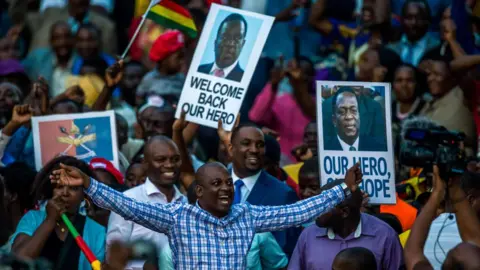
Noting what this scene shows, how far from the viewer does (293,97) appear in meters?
15.2

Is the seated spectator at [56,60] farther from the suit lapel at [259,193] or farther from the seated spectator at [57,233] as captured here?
the seated spectator at [57,233]

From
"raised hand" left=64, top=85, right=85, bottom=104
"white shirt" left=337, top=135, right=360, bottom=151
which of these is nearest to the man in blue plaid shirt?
"white shirt" left=337, top=135, right=360, bottom=151

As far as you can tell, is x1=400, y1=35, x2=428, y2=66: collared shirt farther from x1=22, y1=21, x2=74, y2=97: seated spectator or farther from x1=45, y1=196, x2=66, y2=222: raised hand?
x1=45, y1=196, x2=66, y2=222: raised hand

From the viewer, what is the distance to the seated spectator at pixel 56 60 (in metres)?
16.0

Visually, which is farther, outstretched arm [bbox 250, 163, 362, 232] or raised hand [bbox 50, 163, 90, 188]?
outstretched arm [bbox 250, 163, 362, 232]

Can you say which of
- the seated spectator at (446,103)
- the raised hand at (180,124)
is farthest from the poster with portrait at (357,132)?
the seated spectator at (446,103)

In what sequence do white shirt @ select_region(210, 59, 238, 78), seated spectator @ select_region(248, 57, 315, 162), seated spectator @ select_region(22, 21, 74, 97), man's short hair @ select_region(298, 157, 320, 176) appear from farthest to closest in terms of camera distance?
seated spectator @ select_region(22, 21, 74, 97)
seated spectator @ select_region(248, 57, 315, 162)
white shirt @ select_region(210, 59, 238, 78)
man's short hair @ select_region(298, 157, 320, 176)

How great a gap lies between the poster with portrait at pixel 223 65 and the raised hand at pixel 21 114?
1274 mm

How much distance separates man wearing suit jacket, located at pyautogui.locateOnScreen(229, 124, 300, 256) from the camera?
10852mm

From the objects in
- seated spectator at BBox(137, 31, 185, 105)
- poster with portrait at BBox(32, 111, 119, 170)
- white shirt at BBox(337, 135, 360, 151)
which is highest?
seated spectator at BBox(137, 31, 185, 105)

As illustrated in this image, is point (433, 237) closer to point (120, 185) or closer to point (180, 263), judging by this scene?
point (180, 263)

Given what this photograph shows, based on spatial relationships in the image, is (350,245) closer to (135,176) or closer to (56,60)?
(135,176)

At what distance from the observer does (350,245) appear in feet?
31.7

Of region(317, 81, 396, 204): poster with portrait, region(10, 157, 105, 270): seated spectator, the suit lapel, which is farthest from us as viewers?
the suit lapel
